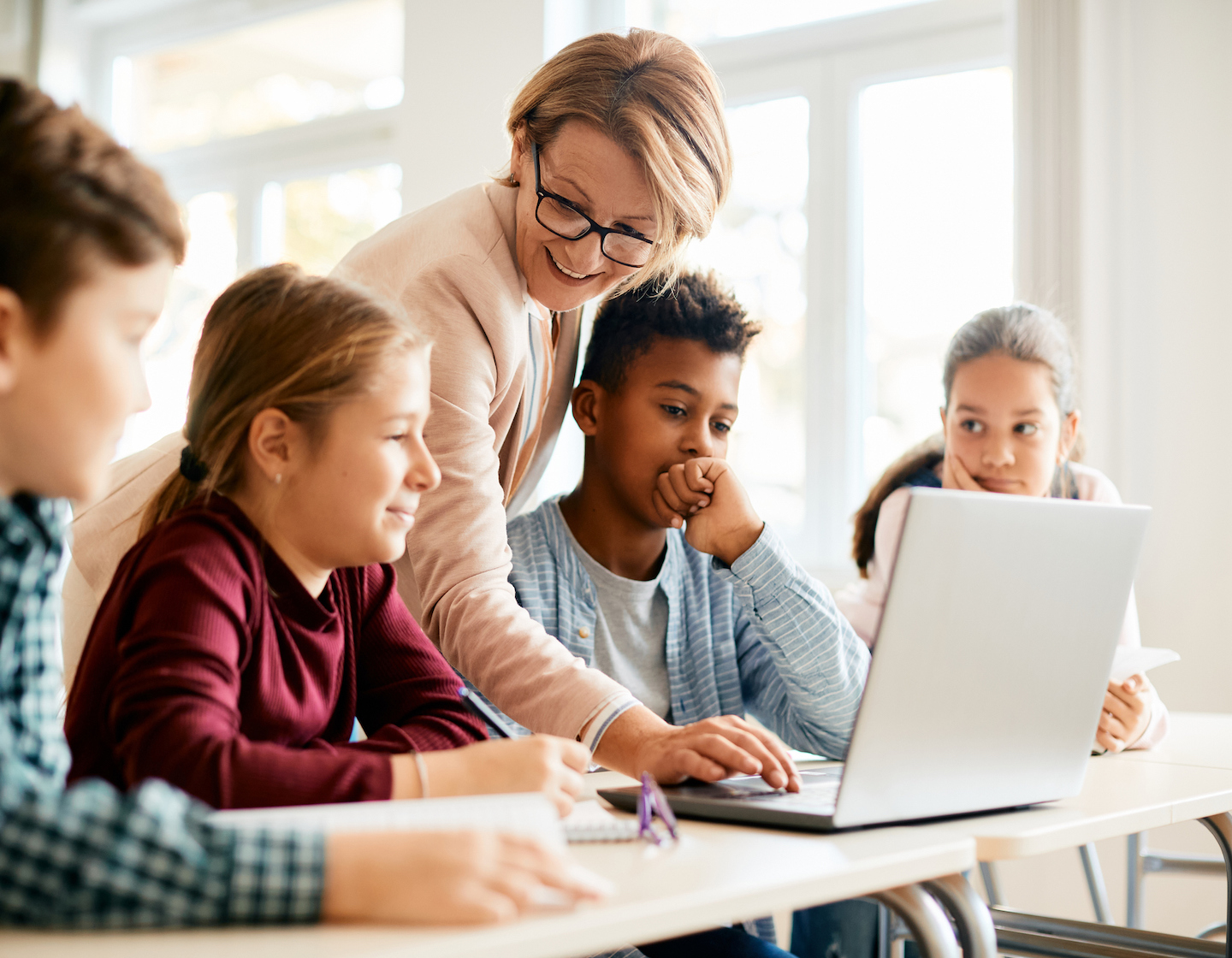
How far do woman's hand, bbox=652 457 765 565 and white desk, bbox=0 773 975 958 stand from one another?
1.68 feet

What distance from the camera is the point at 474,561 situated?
1140 millimetres

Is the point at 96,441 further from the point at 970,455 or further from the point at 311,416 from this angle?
the point at 970,455

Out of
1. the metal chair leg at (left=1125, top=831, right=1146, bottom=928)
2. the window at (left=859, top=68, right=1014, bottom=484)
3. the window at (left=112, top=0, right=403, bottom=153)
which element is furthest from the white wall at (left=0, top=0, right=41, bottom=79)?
the metal chair leg at (left=1125, top=831, right=1146, bottom=928)

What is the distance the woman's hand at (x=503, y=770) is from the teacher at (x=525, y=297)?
0.60ft

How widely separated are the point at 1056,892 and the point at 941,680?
218 centimetres

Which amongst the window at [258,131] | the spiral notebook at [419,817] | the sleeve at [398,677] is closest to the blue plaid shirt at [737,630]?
the sleeve at [398,677]

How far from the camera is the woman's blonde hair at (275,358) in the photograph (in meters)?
0.91

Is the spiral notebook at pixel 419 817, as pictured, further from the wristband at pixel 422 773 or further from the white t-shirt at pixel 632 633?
the white t-shirt at pixel 632 633

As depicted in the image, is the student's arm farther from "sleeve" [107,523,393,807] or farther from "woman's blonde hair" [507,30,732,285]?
"sleeve" [107,523,393,807]

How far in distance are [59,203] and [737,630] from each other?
1.13 m

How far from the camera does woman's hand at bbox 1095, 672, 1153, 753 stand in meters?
1.37

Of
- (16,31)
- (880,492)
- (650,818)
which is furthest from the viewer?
(16,31)

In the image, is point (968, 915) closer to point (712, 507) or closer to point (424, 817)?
point (424, 817)

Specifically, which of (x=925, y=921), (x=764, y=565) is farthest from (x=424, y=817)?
(x=764, y=565)
